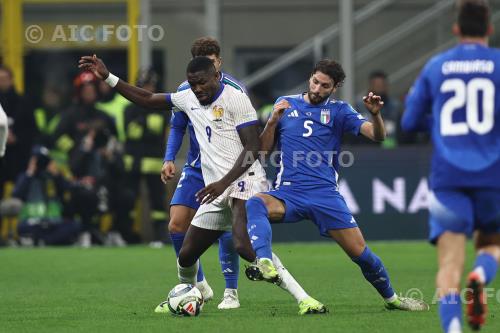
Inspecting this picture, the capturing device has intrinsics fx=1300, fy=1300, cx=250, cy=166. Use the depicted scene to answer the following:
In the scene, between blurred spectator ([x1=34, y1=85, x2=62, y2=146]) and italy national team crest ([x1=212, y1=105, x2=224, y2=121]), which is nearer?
italy national team crest ([x1=212, y1=105, x2=224, y2=121])

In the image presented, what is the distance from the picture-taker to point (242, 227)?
31.5 ft

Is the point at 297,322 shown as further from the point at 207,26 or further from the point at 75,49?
the point at 75,49

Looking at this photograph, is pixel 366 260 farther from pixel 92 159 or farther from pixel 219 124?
pixel 92 159

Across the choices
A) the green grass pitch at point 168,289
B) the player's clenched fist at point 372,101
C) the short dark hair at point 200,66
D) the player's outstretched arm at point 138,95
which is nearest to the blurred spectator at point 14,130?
the green grass pitch at point 168,289

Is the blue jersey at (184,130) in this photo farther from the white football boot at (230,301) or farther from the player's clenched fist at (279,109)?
the white football boot at (230,301)

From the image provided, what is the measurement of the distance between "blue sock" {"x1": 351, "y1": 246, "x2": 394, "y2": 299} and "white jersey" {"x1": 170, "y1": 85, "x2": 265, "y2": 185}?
1034mm

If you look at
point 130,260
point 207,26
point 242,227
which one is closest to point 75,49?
point 207,26

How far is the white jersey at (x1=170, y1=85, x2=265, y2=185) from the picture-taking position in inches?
380

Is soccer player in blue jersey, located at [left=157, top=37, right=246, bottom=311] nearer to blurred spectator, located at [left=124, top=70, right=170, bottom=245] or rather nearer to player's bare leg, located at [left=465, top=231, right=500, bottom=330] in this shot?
player's bare leg, located at [left=465, top=231, right=500, bottom=330]

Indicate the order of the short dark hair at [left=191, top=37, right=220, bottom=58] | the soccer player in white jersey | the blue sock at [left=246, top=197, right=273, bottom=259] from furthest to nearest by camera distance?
1. the short dark hair at [left=191, top=37, right=220, bottom=58]
2. the soccer player in white jersey
3. the blue sock at [left=246, top=197, right=273, bottom=259]

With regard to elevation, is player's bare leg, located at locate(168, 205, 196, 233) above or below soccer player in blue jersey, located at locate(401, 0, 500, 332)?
below

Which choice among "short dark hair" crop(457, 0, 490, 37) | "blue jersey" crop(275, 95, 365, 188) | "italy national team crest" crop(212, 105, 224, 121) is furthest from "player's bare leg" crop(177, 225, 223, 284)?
"short dark hair" crop(457, 0, 490, 37)

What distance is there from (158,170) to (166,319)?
30.6 feet

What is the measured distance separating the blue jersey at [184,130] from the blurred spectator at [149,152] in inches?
302
